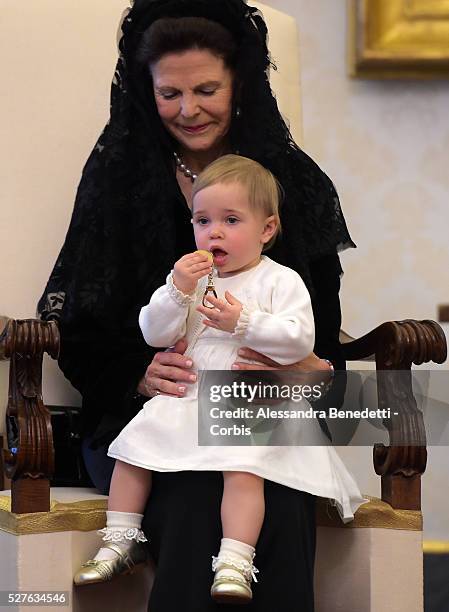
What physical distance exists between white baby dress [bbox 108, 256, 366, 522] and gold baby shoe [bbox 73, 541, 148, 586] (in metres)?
0.17

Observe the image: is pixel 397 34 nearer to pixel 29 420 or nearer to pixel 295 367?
pixel 295 367

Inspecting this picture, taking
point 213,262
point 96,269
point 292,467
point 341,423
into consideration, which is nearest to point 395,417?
point 341,423

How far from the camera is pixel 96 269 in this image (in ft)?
8.56

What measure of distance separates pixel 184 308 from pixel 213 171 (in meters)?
0.29

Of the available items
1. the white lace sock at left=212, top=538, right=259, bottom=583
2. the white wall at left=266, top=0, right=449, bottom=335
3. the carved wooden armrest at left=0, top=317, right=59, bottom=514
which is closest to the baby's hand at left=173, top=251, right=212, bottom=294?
the carved wooden armrest at left=0, top=317, right=59, bottom=514

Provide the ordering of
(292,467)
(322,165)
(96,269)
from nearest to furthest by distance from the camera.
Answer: (292,467) < (96,269) < (322,165)

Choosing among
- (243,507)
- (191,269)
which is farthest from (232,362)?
(243,507)

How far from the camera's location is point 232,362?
229 centimetres

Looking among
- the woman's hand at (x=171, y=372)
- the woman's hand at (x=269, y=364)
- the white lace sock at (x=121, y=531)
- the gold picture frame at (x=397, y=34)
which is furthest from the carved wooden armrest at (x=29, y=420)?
the gold picture frame at (x=397, y=34)

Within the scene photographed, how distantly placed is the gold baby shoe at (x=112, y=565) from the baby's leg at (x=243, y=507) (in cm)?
22

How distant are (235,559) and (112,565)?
27 centimetres

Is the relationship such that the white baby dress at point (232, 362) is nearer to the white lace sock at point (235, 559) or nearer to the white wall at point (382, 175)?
the white lace sock at point (235, 559)

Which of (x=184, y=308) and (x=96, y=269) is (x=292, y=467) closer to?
(x=184, y=308)

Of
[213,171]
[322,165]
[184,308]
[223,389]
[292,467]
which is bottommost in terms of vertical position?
[292,467]
